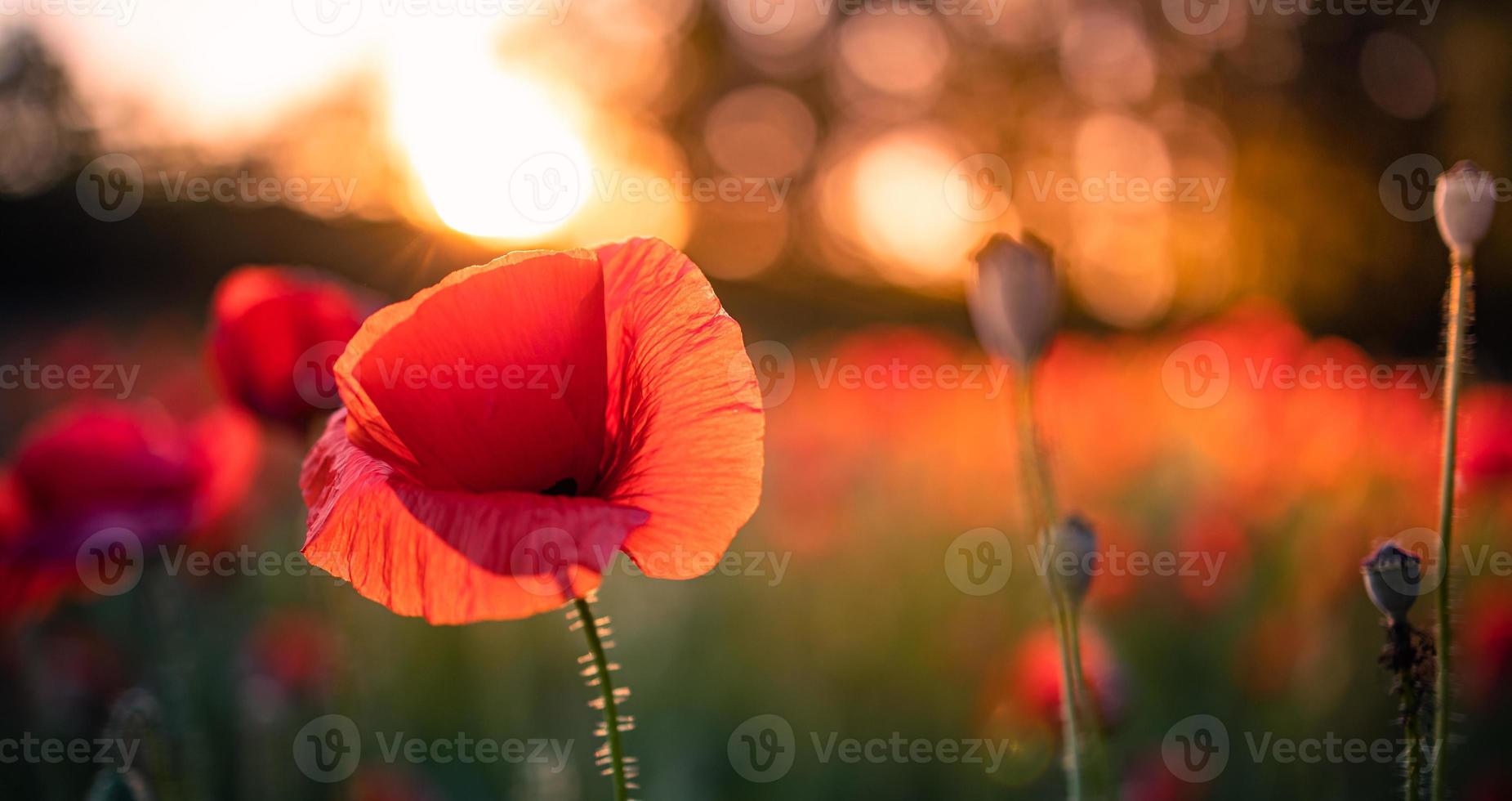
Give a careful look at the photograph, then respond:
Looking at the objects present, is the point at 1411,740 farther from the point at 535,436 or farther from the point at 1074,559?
the point at 535,436

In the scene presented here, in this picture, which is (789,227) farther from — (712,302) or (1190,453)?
(712,302)

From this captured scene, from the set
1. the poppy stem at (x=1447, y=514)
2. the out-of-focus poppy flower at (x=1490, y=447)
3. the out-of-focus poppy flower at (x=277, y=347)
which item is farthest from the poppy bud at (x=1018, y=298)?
the out-of-focus poppy flower at (x=1490, y=447)

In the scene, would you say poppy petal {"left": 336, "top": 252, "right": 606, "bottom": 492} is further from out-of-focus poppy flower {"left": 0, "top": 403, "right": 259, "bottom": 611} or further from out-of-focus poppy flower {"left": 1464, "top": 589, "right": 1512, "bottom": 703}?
out-of-focus poppy flower {"left": 1464, "top": 589, "right": 1512, "bottom": 703}

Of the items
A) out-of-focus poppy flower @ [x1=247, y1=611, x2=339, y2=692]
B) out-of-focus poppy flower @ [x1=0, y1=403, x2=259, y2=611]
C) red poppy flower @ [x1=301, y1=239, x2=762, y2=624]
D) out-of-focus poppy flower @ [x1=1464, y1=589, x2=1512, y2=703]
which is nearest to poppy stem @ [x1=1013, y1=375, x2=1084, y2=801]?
red poppy flower @ [x1=301, y1=239, x2=762, y2=624]

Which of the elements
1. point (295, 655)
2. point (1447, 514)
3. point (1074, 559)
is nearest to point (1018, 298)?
point (1074, 559)

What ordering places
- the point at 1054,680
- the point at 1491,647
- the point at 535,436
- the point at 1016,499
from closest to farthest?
1. the point at 535,436
2. the point at 1054,680
3. the point at 1491,647
4. the point at 1016,499

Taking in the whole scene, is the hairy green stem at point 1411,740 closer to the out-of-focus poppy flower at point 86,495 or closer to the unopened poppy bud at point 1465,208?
the unopened poppy bud at point 1465,208
